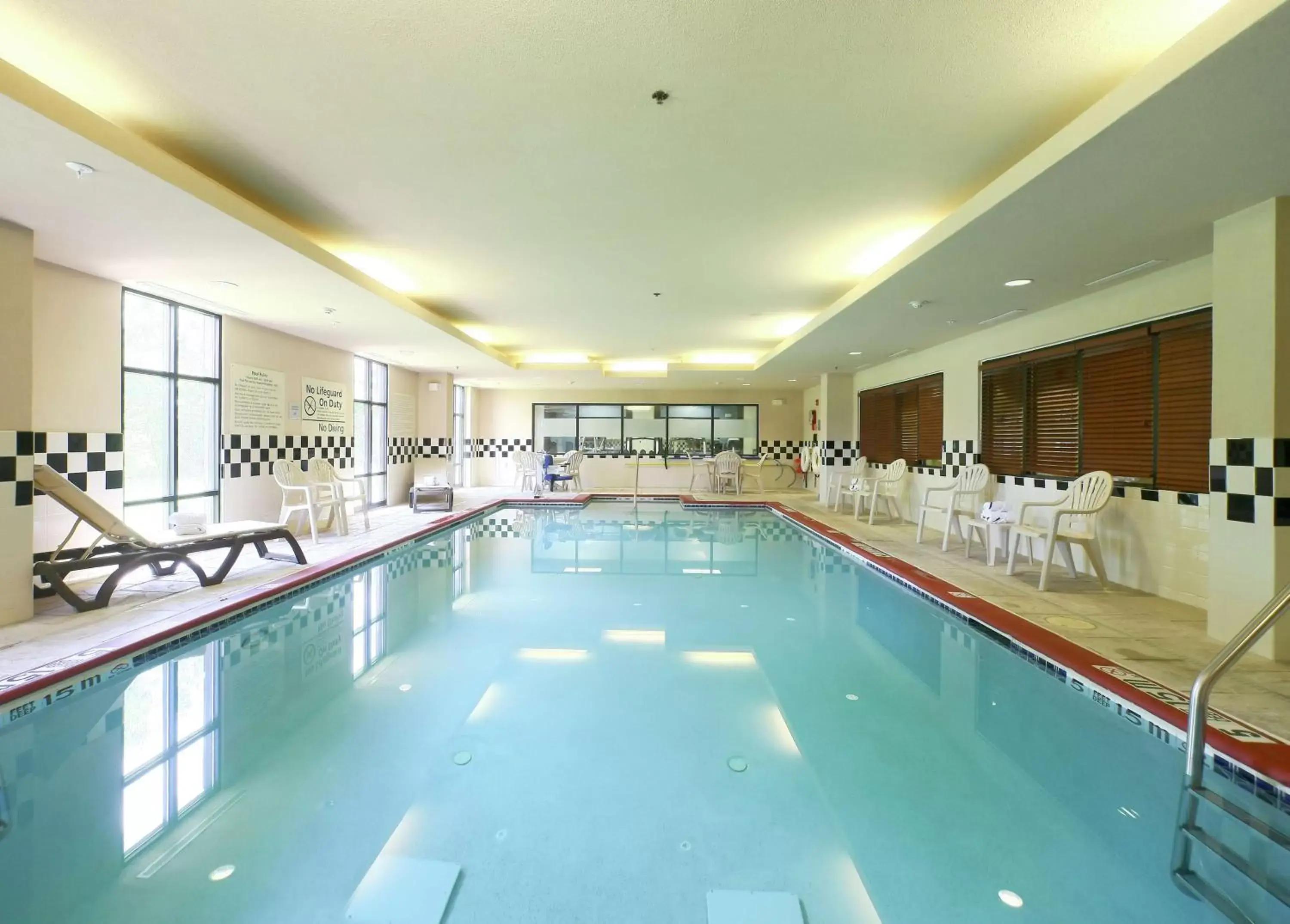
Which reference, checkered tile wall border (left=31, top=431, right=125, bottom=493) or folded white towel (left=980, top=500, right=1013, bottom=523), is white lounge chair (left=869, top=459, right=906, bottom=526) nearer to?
folded white towel (left=980, top=500, right=1013, bottom=523)

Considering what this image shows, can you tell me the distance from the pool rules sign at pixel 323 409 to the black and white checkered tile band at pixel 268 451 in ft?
0.32

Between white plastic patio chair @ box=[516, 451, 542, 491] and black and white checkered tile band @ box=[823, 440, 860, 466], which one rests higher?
black and white checkered tile band @ box=[823, 440, 860, 466]

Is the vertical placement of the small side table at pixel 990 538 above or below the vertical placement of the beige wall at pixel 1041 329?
below

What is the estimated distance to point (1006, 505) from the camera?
4871mm

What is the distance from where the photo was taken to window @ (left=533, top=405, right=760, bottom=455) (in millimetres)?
13164

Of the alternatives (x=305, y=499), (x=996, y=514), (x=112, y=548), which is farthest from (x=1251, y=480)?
(x=305, y=499)

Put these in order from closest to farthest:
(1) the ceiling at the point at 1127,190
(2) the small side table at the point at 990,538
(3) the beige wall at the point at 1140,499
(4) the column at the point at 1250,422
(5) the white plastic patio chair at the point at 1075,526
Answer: (1) the ceiling at the point at 1127,190 < (4) the column at the point at 1250,422 < (3) the beige wall at the point at 1140,499 < (5) the white plastic patio chair at the point at 1075,526 < (2) the small side table at the point at 990,538

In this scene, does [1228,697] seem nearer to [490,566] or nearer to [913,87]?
[913,87]

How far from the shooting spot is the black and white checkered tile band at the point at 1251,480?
2734mm

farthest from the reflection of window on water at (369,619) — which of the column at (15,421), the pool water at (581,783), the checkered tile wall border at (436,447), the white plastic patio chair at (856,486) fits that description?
the white plastic patio chair at (856,486)

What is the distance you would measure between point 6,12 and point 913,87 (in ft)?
11.2

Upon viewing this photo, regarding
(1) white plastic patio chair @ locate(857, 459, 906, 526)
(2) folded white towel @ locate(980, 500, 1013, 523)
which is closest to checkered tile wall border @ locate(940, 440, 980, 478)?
(1) white plastic patio chair @ locate(857, 459, 906, 526)

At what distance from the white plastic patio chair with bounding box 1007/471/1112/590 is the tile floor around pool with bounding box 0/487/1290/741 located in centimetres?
15

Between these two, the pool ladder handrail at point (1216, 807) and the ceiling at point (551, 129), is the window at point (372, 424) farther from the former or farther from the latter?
the pool ladder handrail at point (1216, 807)
